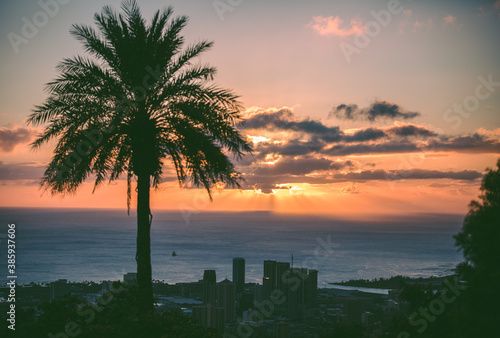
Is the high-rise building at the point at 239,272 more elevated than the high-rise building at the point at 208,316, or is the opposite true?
the high-rise building at the point at 208,316

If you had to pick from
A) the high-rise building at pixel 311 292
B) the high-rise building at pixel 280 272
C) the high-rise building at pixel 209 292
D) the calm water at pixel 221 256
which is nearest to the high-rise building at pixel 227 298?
the high-rise building at pixel 209 292

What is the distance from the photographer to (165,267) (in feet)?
235

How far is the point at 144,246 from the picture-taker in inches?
357

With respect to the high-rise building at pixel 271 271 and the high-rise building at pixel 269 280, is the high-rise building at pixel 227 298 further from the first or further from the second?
the high-rise building at pixel 271 271

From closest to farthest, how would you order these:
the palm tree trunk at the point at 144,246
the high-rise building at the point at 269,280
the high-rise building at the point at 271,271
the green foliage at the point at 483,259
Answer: the green foliage at the point at 483,259
the palm tree trunk at the point at 144,246
the high-rise building at the point at 269,280
the high-rise building at the point at 271,271

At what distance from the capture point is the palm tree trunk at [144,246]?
9.09m

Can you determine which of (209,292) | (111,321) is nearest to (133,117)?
(111,321)

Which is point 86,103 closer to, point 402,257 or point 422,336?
point 422,336

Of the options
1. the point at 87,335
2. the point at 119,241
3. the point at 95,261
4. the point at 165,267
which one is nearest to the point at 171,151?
the point at 87,335

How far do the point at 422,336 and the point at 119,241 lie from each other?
4169 inches

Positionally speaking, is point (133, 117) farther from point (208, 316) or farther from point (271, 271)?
point (271, 271)

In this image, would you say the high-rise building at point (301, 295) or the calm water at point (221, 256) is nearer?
the high-rise building at point (301, 295)

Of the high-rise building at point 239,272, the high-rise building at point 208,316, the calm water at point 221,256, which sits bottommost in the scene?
the calm water at point 221,256

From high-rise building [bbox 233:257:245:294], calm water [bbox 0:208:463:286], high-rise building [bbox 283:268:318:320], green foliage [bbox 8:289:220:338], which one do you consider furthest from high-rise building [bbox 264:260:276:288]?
green foliage [bbox 8:289:220:338]
